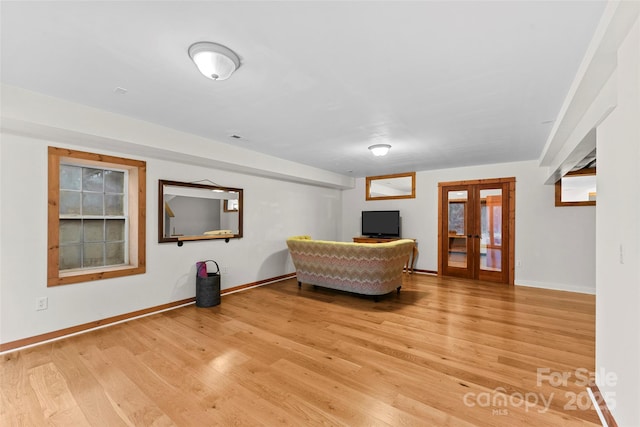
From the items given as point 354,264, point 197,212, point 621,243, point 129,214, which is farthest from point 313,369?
point 129,214

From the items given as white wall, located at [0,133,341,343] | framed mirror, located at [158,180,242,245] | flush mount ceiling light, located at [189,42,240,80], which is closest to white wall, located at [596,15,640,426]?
flush mount ceiling light, located at [189,42,240,80]

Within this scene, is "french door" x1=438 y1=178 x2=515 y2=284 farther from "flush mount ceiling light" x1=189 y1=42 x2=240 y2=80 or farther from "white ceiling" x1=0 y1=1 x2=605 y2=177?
"flush mount ceiling light" x1=189 y1=42 x2=240 y2=80

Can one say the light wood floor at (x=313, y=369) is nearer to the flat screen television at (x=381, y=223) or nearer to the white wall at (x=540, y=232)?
the white wall at (x=540, y=232)

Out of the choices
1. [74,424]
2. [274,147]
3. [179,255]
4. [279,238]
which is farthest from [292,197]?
[74,424]

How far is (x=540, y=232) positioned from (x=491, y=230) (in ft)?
2.53

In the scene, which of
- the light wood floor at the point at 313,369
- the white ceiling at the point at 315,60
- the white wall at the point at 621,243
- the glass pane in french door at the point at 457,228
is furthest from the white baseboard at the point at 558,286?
the white wall at the point at 621,243

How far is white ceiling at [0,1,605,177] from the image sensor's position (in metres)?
1.48

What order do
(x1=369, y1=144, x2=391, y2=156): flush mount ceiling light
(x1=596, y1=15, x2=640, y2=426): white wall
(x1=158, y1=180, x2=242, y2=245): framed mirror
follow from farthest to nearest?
(x1=369, y1=144, x2=391, y2=156): flush mount ceiling light
(x1=158, y1=180, x2=242, y2=245): framed mirror
(x1=596, y1=15, x2=640, y2=426): white wall

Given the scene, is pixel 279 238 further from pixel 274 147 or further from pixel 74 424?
pixel 74 424

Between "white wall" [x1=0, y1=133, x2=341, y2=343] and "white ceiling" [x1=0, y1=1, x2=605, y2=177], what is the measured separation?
0.90 m

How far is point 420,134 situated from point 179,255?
3.81 metres

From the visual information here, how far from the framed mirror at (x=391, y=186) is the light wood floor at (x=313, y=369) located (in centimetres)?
338

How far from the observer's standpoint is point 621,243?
1476 mm

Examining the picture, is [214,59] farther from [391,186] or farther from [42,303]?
[391,186]
